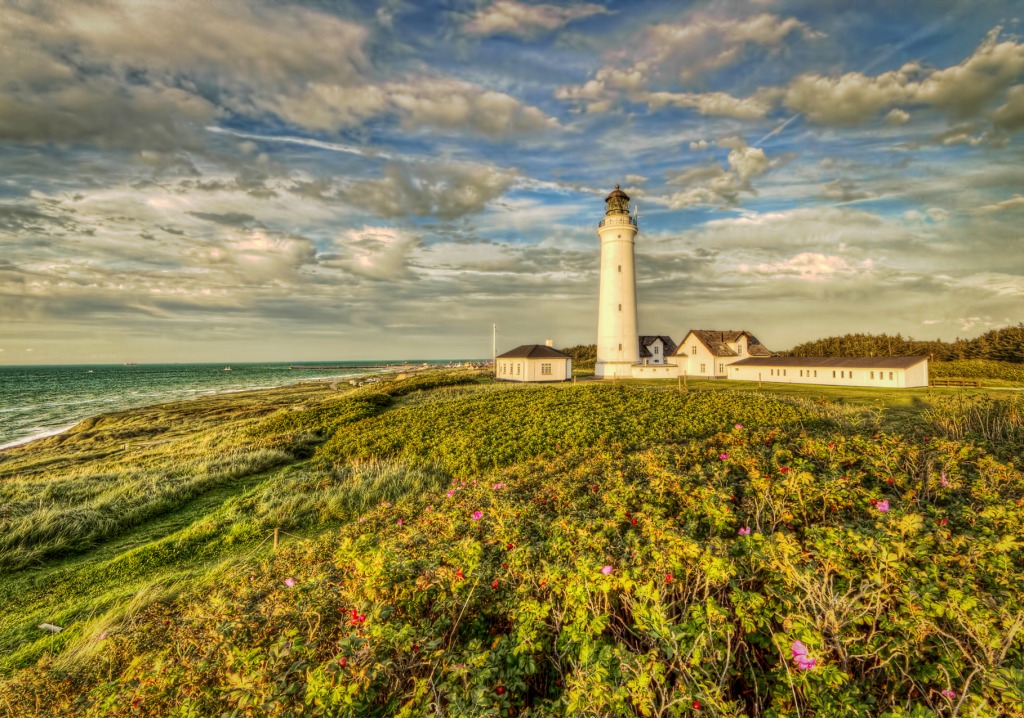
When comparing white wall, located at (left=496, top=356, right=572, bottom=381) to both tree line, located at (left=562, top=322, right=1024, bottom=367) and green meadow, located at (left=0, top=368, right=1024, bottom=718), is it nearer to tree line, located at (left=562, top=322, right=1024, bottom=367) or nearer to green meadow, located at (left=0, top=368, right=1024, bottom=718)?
tree line, located at (left=562, top=322, right=1024, bottom=367)

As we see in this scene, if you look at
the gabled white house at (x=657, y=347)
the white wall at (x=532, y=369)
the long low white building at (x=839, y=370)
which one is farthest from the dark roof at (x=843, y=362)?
the white wall at (x=532, y=369)

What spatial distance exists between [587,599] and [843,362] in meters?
43.8

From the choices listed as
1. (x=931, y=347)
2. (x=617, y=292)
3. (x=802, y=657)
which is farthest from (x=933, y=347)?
(x=802, y=657)

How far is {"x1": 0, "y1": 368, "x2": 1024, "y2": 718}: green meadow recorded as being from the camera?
9.05 feet

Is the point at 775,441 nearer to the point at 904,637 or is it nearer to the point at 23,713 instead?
the point at 904,637

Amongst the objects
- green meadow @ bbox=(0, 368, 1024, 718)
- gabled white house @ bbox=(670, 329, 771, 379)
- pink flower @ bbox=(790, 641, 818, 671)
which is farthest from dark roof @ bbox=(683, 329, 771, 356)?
pink flower @ bbox=(790, 641, 818, 671)

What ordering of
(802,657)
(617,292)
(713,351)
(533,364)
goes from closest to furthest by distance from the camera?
(802,657)
(617,292)
(533,364)
(713,351)

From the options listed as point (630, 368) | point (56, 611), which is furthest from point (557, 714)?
point (630, 368)

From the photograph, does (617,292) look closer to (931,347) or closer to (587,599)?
(587,599)

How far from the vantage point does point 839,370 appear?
1492 inches

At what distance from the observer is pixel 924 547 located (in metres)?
3.43

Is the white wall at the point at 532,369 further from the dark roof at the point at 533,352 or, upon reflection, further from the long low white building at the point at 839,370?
the long low white building at the point at 839,370

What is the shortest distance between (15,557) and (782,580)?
37.9ft

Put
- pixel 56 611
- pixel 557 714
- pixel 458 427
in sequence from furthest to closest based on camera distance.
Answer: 1. pixel 458 427
2. pixel 56 611
3. pixel 557 714
